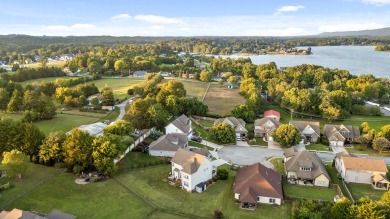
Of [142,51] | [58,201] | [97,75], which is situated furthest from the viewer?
[142,51]

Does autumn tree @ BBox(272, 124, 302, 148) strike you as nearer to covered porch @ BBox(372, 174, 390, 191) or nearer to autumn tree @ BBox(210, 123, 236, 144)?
autumn tree @ BBox(210, 123, 236, 144)

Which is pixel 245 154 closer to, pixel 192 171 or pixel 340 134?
pixel 192 171

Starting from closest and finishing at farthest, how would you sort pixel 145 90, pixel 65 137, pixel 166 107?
1. pixel 65 137
2. pixel 166 107
3. pixel 145 90

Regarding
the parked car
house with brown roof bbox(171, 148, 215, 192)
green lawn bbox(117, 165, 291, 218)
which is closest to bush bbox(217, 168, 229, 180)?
green lawn bbox(117, 165, 291, 218)

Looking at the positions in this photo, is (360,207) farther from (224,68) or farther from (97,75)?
(224,68)

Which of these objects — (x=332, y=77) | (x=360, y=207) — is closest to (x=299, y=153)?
(x=360, y=207)

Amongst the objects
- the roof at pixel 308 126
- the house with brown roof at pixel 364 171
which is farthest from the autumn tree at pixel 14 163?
the roof at pixel 308 126
